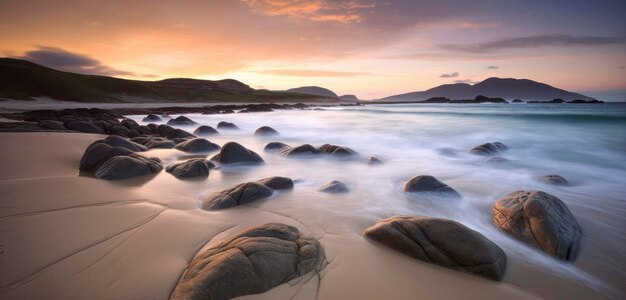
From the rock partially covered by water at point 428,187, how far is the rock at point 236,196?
2778mm

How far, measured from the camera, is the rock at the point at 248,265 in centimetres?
223

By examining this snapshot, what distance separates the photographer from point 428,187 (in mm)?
5484

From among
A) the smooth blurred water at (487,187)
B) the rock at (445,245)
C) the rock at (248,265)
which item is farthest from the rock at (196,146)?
the rock at (445,245)

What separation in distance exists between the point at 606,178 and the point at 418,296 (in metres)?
7.98

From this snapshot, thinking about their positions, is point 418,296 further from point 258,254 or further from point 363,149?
point 363,149

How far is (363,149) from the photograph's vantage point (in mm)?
11398

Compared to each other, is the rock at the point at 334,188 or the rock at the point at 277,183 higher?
the rock at the point at 277,183

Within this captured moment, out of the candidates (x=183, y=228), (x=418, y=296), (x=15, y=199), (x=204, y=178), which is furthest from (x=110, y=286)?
(x=204, y=178)

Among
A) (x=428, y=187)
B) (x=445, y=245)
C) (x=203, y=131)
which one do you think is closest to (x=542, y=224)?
(x=445, y=245)

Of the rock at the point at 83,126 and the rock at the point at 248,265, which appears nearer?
the rock at the point at 248,265

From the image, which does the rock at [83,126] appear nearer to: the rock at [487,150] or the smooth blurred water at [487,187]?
the smooth blurred water at [487,187]

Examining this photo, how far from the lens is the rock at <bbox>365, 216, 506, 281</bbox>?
2.84 m

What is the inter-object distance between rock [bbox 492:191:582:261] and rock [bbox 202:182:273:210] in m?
3.56

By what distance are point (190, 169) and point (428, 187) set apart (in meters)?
Answer: 4.75
